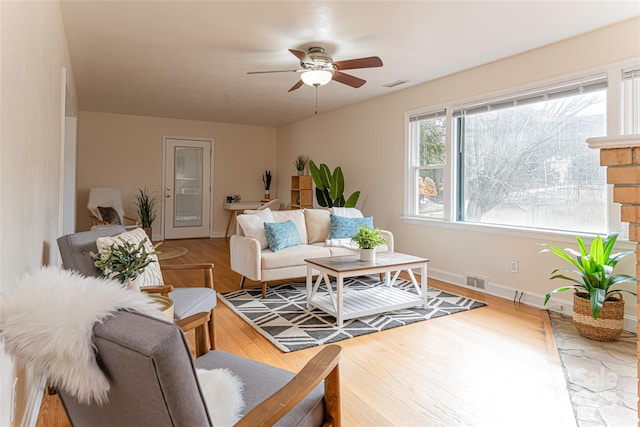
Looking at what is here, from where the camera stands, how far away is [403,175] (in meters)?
5.07

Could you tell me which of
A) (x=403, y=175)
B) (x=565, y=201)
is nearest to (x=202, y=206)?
(x=403, y=175)

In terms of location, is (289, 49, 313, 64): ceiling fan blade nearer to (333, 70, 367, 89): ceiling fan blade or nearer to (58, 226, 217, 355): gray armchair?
(333, 70, 367, 89): ceiling fan blade

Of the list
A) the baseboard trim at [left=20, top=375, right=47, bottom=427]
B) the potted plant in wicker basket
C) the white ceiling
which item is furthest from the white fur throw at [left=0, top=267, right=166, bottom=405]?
the potted plant in wicker basket

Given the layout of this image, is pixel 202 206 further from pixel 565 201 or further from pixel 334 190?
pixel 565 201

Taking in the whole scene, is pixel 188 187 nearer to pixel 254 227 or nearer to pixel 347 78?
pixel 254 227

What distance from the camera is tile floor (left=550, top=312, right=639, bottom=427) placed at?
1886 mm

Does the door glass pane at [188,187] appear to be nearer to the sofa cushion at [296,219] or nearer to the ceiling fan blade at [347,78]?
the sofa cushion at [296,219]

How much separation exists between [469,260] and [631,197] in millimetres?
2828

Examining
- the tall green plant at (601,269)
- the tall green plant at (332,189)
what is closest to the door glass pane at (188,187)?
the tall green plant at (332,189)

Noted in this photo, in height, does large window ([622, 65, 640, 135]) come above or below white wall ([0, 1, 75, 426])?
above

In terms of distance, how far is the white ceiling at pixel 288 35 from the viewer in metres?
2.83

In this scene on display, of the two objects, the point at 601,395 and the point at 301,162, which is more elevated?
the point at 301,162

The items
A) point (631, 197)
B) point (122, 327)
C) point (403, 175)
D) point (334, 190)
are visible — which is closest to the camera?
point (122, 327)

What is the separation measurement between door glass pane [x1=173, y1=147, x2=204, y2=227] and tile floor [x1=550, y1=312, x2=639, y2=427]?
6688 mm
